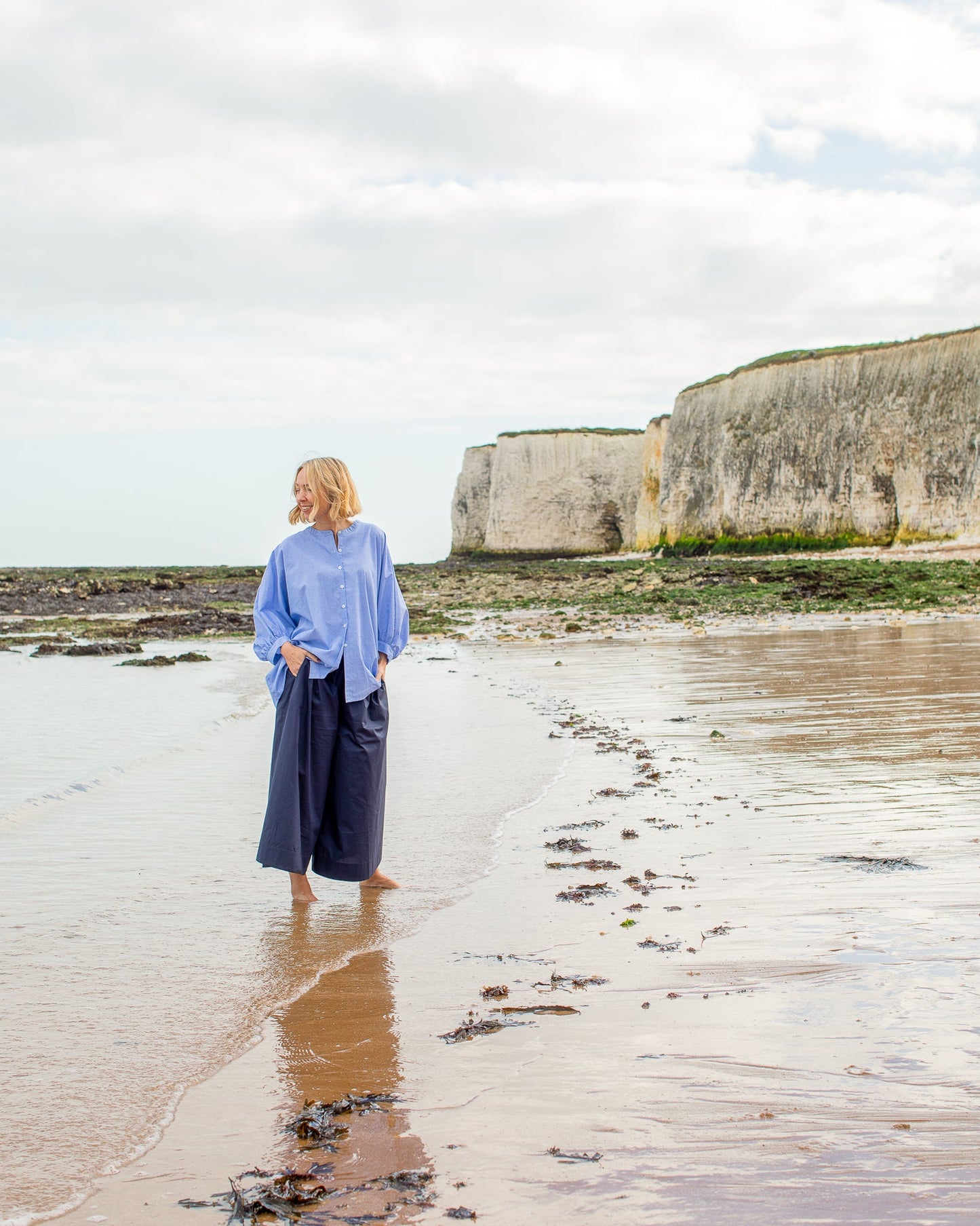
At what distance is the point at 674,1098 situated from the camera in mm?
2465

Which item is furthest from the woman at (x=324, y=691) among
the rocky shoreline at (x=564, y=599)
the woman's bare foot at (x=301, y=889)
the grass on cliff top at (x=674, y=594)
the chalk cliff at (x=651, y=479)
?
the chalk cliff at (x=651, y=479)

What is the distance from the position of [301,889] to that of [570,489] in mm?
68921

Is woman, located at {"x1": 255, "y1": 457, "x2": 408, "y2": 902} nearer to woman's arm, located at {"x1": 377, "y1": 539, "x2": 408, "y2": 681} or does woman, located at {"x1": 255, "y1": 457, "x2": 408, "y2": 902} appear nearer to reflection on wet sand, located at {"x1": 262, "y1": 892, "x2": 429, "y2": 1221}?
woman's arm, located at {"x1": 377, "y1": 539, "x2": 408, "y2": 681}

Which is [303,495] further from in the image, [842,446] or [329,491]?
[842,446]

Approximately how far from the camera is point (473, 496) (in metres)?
83.9

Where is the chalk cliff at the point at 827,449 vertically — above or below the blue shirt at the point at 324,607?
above

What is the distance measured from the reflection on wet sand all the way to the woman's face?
1570 millimetres

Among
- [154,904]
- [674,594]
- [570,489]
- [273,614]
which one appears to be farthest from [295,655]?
[570,489]

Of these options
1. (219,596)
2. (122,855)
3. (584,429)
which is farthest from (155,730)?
(584,429)

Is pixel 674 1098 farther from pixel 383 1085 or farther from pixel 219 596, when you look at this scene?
pixel 219 596

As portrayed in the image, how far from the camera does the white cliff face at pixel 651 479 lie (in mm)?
59219

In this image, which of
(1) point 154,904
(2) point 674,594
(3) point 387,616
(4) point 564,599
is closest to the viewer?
(1) point 154,904

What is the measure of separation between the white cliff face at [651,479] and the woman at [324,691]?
54969 millimetres

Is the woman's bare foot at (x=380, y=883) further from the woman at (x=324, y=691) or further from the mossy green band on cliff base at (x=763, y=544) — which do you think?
the mossy green band on cliff base at (x=763, y=544)
